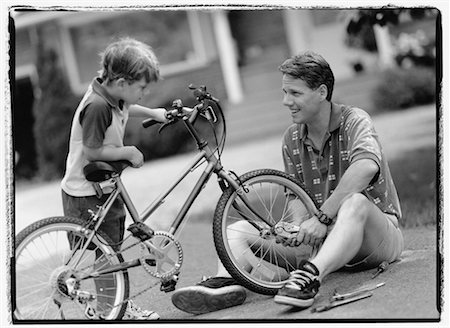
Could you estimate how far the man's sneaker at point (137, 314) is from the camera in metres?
3.86

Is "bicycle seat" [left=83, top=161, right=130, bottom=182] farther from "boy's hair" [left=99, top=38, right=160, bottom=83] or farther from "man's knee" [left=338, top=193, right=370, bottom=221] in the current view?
"man's knee" [left=338, top=193, right=370, bottom=221]

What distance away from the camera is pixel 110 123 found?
3.81 m

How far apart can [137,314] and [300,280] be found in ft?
2.89

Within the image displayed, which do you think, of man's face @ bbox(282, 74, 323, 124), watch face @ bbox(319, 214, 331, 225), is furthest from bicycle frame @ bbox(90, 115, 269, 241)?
man's face @ bbox(282, 74, 323, 124)

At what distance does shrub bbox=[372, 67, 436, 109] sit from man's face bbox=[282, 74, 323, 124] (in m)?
9.44

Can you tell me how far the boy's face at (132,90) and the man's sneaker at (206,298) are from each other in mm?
997

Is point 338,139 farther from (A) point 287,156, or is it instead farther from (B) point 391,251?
(B) point 391,251

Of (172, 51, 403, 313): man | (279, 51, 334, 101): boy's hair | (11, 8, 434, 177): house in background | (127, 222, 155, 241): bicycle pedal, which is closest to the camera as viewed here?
(172, 51, 403, 313): man

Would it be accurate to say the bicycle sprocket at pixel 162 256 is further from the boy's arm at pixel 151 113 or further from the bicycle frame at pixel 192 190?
the boy's arm at pixel 151 113

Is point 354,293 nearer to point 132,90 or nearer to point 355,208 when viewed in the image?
point 355,208

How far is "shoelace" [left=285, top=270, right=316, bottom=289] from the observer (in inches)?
141

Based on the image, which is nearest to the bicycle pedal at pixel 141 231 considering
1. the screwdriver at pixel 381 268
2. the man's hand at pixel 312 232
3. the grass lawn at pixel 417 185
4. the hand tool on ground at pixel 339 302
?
the man's hand at pixel 312 232

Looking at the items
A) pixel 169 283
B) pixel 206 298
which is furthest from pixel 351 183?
pixel 169 283

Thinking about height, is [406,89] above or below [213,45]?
below
